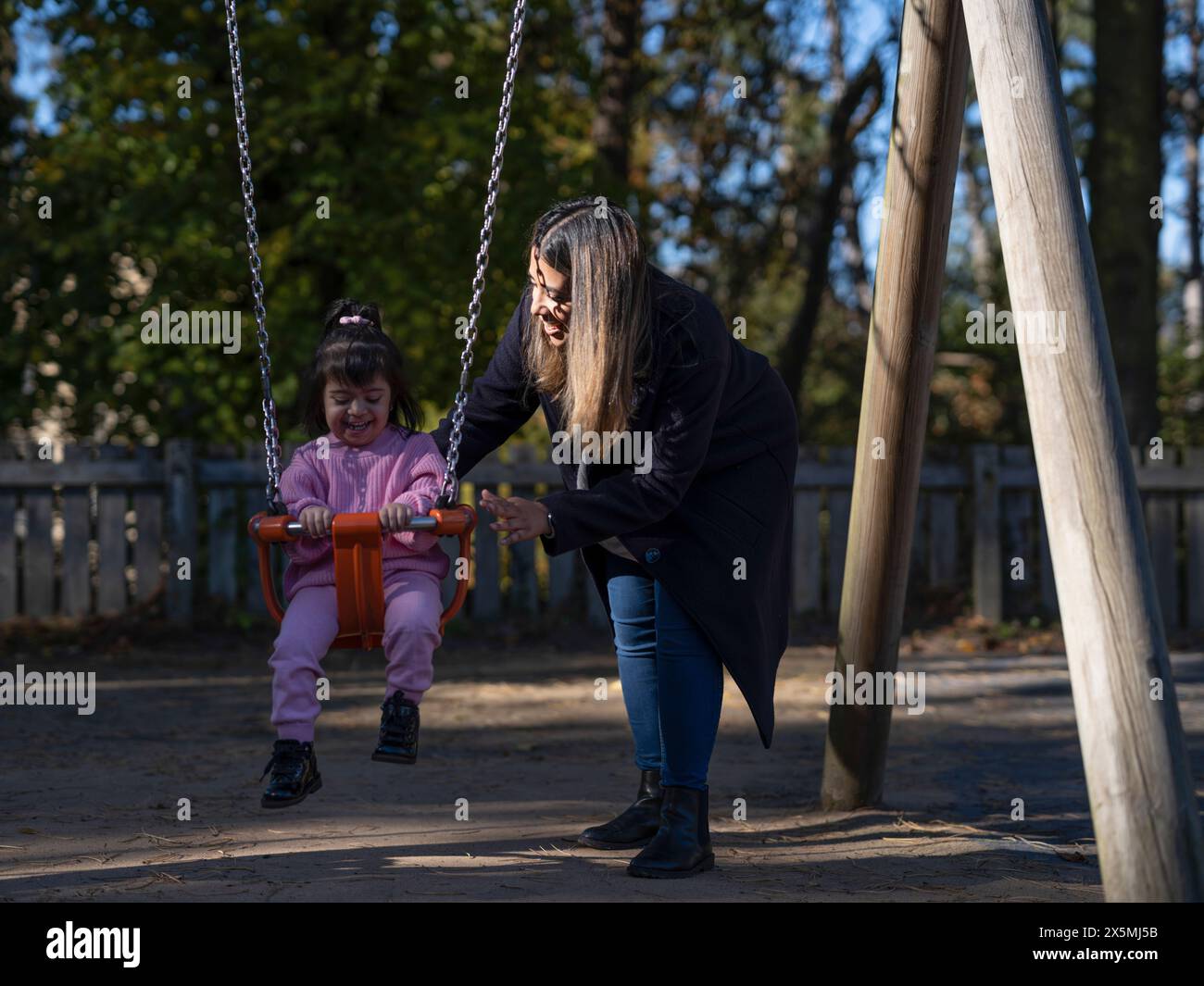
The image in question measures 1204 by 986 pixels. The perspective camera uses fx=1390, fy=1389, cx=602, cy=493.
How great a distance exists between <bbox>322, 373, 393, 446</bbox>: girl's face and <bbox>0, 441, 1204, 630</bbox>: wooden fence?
5116mm

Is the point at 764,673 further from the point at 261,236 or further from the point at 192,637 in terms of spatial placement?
the point at 261,236

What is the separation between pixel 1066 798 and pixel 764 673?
194 cm

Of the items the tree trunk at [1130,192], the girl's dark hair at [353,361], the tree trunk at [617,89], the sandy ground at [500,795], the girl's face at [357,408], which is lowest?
the sandy ground at [500,795]

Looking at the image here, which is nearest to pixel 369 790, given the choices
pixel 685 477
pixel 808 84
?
pixel 685 477

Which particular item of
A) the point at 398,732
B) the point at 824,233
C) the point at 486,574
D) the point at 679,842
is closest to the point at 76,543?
the point at 486,574

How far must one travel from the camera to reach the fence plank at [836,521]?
9.45 metres

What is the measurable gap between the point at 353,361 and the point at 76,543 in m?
5.79

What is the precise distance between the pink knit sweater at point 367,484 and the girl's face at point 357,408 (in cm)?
6

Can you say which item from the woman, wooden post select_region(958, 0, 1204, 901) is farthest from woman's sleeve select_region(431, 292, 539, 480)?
wooden post select_region(958, 0, 1204, 901)

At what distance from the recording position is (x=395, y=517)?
3.31m

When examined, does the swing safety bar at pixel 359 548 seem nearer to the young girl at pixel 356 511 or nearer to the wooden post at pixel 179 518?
the young girl at pixel 356 511

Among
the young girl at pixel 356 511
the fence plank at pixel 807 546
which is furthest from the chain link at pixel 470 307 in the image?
the fence plank at pixel 807 546

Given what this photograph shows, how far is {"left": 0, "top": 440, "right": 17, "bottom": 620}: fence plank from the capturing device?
8727 mm

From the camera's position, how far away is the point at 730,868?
3.60 meters
